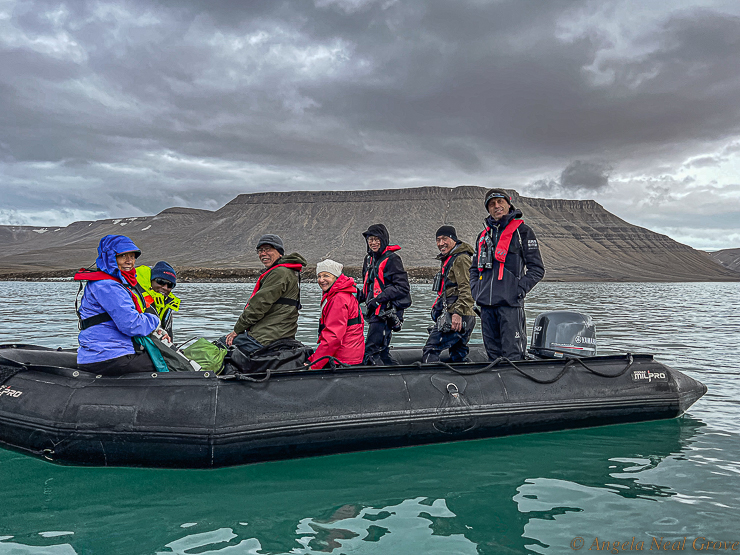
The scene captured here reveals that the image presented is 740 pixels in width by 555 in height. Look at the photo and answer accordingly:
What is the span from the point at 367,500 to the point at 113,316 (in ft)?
8.00

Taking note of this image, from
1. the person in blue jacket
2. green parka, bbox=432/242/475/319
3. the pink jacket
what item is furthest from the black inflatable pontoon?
green parka, bbox=432/242/475/319

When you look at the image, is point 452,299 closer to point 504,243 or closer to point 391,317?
point 391,317

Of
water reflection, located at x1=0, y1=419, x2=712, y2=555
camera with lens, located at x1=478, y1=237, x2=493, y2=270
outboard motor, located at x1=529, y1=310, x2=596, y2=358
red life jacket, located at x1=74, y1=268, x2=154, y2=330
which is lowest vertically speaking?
water reflection, located at x1=0, y1=419, x2=712, y2=555

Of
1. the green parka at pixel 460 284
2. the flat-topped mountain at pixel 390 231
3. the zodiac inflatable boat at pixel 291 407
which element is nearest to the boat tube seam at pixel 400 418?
the zodiac inflatable boat at pixel 291 407

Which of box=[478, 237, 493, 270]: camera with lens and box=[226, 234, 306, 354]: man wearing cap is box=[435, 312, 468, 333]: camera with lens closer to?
box=[478, 237, 493, 270]: camera with lens

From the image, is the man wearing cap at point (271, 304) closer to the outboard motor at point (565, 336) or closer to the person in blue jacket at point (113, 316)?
the person in blue jacket at point (113, 316)

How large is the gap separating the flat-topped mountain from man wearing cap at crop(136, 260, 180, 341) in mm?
100521

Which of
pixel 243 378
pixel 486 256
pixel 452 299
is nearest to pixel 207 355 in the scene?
pixel 243 378

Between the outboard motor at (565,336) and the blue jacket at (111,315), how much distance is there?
412 centimetres

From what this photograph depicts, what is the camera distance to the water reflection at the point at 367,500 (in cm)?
327

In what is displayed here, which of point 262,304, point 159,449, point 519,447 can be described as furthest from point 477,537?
point 262,304

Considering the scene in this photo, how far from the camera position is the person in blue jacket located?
13.8ft

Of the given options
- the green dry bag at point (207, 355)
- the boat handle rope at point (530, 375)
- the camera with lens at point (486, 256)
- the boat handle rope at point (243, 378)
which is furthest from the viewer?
the camera with lens at point (486, 256)

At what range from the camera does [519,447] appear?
4945 mm
